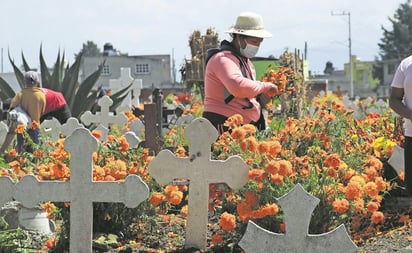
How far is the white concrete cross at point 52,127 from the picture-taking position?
1120 centimetres

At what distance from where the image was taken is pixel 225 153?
6.13 m

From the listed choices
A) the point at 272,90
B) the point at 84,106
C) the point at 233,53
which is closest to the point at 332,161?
the point at 272,90

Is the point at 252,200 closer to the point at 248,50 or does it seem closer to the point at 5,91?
the point at 248,50

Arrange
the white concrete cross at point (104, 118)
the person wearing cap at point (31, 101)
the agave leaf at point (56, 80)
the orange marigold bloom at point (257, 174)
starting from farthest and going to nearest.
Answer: the agave leaf at point (56, 80), the white concrete cross at point (104, 118), the person wearing cap at point (31, 101), the orange marigold bloom at point (257, 174)

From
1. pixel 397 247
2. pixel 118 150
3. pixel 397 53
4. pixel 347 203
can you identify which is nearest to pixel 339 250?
pixel 347 203

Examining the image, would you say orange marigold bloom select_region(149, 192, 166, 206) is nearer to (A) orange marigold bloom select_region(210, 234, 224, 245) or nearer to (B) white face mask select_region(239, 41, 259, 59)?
(A) orange marigold bloom select_region(210, 234, 224, 245)

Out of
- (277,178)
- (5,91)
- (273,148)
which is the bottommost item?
(277,178)

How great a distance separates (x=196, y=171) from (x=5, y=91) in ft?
40.5

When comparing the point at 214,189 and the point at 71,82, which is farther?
the point at 71,82

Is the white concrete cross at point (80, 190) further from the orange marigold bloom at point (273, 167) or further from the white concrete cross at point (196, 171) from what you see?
the orange marigold bloom at point (273, 167)

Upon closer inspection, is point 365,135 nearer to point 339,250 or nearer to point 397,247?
point 397,247

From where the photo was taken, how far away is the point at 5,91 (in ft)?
58.2

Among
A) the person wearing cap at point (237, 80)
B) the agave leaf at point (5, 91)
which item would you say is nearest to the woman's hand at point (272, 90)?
the person wearing cap at point (237, 80)

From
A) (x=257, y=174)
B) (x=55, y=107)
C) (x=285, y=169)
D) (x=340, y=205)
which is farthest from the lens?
(x=55, y=107)
